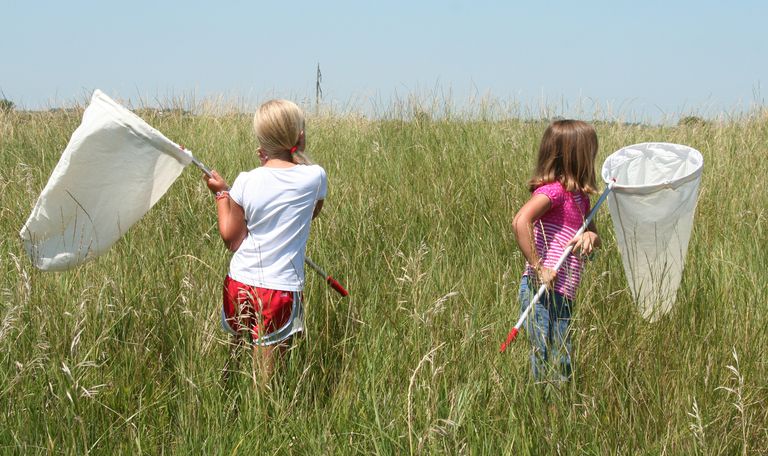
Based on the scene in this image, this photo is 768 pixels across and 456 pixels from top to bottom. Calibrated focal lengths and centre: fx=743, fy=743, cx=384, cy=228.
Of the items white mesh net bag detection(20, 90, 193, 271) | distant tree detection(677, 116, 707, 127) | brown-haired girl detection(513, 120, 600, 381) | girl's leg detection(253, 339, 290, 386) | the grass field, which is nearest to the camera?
the grass field

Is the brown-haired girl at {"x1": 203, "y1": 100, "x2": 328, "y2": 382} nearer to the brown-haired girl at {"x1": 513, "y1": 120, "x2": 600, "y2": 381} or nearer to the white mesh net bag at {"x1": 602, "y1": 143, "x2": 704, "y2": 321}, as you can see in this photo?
the brown-haired girl at {"x1": 513, "y1": 120, "x2": 600, "y2": 381}

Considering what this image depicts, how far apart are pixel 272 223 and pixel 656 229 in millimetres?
1276

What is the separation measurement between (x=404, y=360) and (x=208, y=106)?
5423 millimetres

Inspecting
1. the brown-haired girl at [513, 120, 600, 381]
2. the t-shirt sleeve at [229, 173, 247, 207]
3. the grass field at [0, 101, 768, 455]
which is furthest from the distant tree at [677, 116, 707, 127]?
the t-shirt sleeve at [229, 173, 247, 207]

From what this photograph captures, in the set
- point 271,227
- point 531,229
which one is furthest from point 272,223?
point 531,229

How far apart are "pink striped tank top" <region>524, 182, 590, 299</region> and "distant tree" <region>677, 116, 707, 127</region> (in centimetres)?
455

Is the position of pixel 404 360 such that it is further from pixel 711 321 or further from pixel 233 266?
pixel 711 321

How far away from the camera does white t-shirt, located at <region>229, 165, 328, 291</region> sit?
242 cm

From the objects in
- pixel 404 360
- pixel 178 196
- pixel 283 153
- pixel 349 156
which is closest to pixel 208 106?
pixel 349 156

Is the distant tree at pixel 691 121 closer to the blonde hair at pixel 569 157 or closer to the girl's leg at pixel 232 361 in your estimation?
the blonde hair at pixel 569 157

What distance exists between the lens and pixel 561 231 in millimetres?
2666

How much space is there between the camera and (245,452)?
1.86 meters

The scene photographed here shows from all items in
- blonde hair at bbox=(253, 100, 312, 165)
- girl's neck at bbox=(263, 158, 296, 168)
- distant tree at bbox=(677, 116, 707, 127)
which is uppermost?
blonde hair at bbox=(253, 100, 312, 165)

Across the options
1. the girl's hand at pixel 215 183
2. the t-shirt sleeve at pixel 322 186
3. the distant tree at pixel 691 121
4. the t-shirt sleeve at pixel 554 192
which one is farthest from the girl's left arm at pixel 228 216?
the distant tree at pixel 691 121
